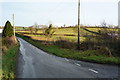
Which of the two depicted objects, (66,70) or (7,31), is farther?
(7,31)

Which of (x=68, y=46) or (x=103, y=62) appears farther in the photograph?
(x=68, y=46)

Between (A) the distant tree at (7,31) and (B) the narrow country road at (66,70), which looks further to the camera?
(A) the distant tree at (7,31)

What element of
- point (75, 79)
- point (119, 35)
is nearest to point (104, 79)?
point (75, 79)

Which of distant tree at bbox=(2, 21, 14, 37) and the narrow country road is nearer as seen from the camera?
the narrow country road

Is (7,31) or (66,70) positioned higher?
(7,31)

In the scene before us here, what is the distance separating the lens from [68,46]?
1164 inches

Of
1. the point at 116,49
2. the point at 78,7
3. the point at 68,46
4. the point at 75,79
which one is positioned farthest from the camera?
the point at 68,46

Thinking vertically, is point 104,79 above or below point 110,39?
below

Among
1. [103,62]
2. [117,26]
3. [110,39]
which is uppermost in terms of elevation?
[117,26]

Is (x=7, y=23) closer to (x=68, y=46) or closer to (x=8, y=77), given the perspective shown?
(x=68, y=46)

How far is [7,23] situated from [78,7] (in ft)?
116

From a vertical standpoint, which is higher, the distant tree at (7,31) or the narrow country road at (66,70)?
the distant tree at (7,31)

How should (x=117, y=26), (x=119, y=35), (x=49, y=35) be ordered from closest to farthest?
(x=119, y=35) < (x=117, y=26) < (x=49, y=35)

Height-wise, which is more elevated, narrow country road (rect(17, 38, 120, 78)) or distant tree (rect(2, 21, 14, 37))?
distant tree (rect(2, 21, 14, 37))
